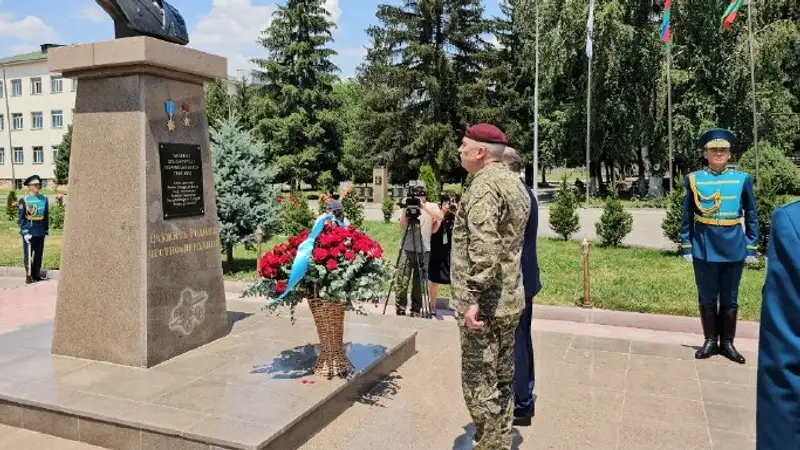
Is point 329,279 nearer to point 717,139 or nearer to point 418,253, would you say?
point 418,253

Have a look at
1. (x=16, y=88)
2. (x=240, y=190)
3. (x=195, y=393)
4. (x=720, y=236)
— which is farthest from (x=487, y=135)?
(x=16, y=88)

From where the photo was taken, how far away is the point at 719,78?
27359 mm

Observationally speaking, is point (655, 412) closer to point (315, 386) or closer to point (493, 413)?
Result: point (493, 413)

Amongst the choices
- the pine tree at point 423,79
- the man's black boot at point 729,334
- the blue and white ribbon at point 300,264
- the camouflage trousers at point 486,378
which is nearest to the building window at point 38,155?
the pine tree at point 423,79

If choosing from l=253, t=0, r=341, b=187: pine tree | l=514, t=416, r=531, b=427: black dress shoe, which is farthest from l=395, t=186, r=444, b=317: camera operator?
l=253, t=0, r=341, b=187: pine tree

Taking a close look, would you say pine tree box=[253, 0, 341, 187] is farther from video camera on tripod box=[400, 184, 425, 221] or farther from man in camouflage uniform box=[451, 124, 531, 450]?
man in camouflage uniform box=[451, 124, 531, 450]

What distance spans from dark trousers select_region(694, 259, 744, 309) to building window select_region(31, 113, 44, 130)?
181 ft

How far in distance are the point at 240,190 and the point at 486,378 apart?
8892mm

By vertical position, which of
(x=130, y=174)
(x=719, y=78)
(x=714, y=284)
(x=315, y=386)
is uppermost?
(x=719, y=78)

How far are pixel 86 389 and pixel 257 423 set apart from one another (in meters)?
1.50

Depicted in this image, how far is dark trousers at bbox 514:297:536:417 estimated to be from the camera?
4.04 meters

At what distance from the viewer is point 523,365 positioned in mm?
4051

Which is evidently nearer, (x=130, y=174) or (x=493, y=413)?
(x=493, y=413)

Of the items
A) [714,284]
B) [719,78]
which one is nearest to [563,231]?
[714,284]
